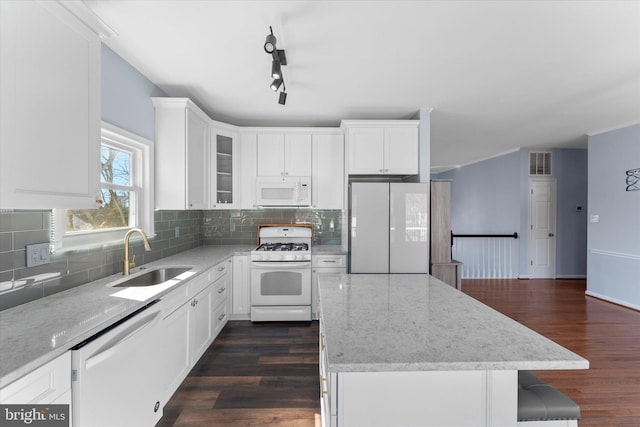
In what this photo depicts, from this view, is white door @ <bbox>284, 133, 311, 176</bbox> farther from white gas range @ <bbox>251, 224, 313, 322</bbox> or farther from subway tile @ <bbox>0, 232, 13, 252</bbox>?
subway tile @ <bbox>0, 232, 13, 252</bbox>

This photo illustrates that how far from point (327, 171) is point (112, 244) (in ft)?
8.20

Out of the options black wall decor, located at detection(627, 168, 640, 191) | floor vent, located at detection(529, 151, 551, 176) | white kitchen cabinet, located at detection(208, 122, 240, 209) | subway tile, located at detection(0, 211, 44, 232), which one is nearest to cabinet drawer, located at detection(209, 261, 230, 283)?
white kitchen cabinet, located at detection(208, 122, 240, 209)

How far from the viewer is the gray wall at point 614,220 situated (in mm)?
3939

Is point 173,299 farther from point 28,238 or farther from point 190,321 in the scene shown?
point 28,238

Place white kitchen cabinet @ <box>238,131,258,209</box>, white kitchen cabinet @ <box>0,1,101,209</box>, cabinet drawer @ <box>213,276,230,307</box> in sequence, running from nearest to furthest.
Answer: white kitchen cabinet @ <box>0,1,101,209</box> → cabinet drawer @ <box>213,276,230,307</box> → white kitchen cabinet @ <box>238,131,258,209</box>

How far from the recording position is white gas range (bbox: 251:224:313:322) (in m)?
3.37

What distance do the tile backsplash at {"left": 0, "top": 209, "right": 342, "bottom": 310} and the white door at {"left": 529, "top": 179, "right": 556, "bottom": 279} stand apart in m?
4.42

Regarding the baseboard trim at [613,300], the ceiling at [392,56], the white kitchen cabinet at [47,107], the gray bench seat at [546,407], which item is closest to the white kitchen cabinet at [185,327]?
the white kitchen cabinet at [47,107]

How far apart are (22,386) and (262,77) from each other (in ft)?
8.25

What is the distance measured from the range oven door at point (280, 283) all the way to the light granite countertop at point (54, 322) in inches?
56.3

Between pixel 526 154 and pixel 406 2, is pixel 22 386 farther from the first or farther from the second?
pixel 526 154

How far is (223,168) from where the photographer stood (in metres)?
3.60

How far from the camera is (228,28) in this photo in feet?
6.14

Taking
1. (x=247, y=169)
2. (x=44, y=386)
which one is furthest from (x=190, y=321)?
(x=247, y=169)
